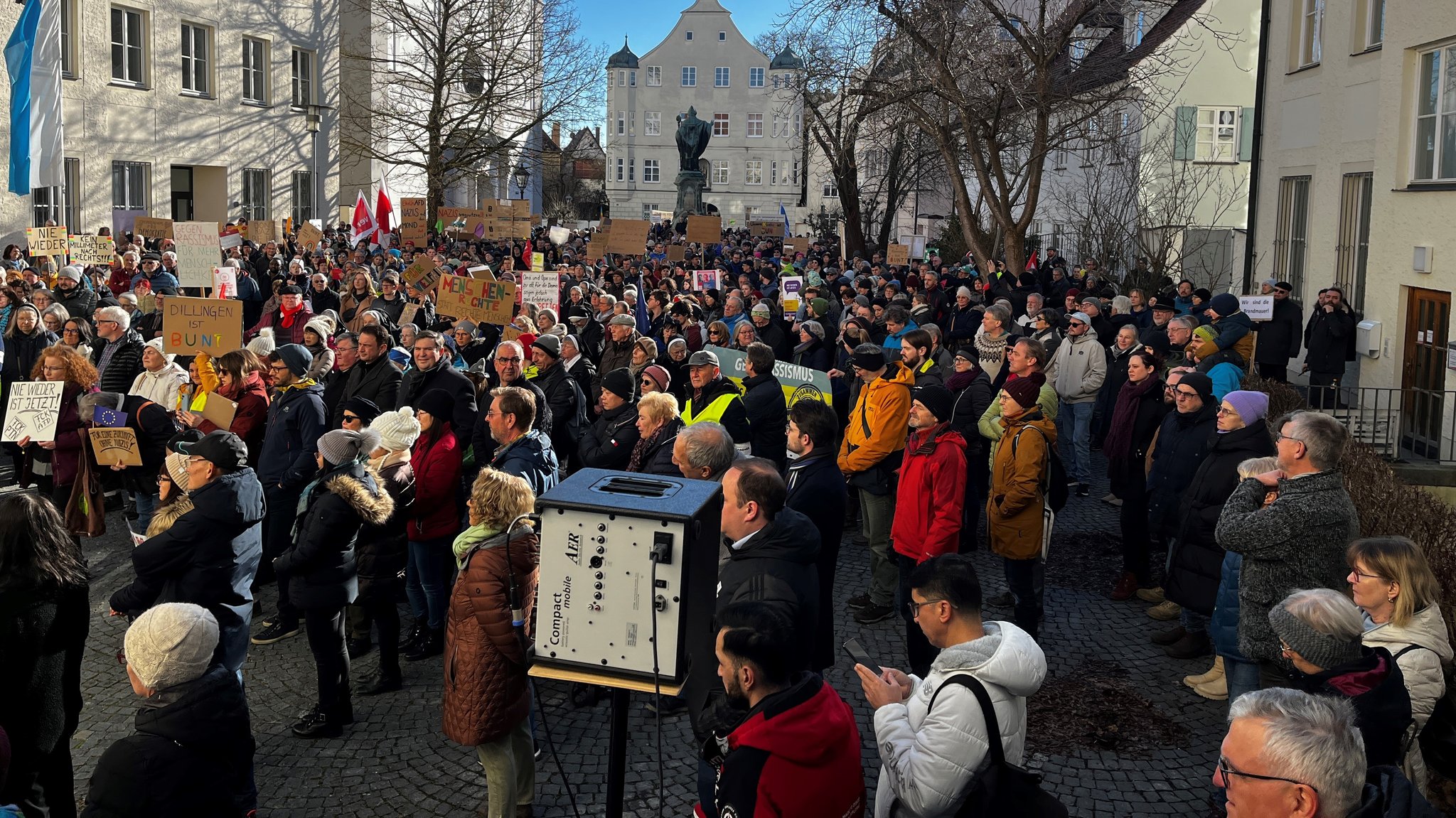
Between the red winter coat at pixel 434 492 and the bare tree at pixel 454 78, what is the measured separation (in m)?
29.8

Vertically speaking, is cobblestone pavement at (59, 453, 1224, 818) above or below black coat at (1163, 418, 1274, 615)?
below

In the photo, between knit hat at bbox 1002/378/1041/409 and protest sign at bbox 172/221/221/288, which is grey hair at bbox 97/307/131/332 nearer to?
protest sign at bbox 172/221/221/288

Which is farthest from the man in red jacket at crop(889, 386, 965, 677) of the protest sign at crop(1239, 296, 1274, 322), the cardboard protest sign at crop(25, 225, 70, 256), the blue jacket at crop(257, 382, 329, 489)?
the cardboard protest sign at crop(25, 225, 70, 256)

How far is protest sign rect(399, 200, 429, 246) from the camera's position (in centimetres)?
2575

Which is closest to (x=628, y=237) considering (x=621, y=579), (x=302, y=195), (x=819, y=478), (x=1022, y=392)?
(x=1022, y=392)

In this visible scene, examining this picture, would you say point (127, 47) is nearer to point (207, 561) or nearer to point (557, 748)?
point (207, 561)

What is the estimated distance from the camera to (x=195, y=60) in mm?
33250

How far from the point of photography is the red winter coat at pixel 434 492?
7.24 meters

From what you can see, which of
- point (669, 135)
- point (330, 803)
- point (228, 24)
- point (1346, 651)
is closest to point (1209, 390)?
point (1346, 651)

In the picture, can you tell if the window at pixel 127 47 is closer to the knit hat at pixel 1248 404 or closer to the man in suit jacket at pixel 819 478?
the man in suit jacket at pixel 819 478

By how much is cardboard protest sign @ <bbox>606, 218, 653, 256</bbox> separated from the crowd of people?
9041 millimetres

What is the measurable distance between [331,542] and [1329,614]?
14.7 ft

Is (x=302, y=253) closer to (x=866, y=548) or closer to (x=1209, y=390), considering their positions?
(x=866, y=548)

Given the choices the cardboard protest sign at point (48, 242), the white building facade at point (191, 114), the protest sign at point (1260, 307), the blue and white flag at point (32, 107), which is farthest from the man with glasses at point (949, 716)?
the white building facade at point (191, 114)
